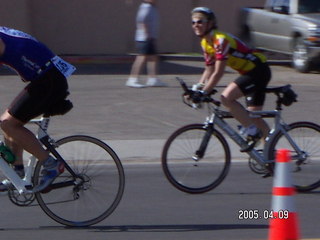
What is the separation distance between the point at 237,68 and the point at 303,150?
1074mm

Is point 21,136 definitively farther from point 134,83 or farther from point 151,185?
point 134,83

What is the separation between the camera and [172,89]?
51.5 ft

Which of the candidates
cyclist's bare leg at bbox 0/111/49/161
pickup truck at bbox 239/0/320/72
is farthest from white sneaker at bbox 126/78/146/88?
cyclist's bare leg at bbox 0/111/49/161

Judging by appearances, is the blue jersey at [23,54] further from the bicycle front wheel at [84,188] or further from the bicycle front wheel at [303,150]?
the bicycle front wheel at [303,150]

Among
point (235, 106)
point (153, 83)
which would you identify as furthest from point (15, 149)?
point (153, 83)

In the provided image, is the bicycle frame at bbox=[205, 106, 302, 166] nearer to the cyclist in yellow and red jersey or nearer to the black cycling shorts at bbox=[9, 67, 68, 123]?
the cyclist in yellow and red jersey

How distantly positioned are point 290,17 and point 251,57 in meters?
10.6

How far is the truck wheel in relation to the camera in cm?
1773

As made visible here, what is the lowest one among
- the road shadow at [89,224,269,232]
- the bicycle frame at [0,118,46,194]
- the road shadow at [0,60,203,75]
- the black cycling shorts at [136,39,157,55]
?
the road shadow at [0,60,203,75]

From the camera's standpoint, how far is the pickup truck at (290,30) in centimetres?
1755

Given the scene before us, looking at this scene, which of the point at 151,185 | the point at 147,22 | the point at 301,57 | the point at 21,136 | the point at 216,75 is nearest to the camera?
the point at 21,136

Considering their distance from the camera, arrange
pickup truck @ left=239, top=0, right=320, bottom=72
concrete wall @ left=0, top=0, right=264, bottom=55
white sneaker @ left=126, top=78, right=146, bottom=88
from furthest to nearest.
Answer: concrete wall @ left=0, top=0, right=264, bottom=55
pickup truck @ left=239, top=0, right=320, bottom=72
white sneaker @ left=126, top=78, right=146, bottom=88

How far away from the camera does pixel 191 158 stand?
27.6ft

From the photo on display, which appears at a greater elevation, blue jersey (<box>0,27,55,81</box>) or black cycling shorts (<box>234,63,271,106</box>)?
blue jersey (<box>0,27,55,81</box>)
